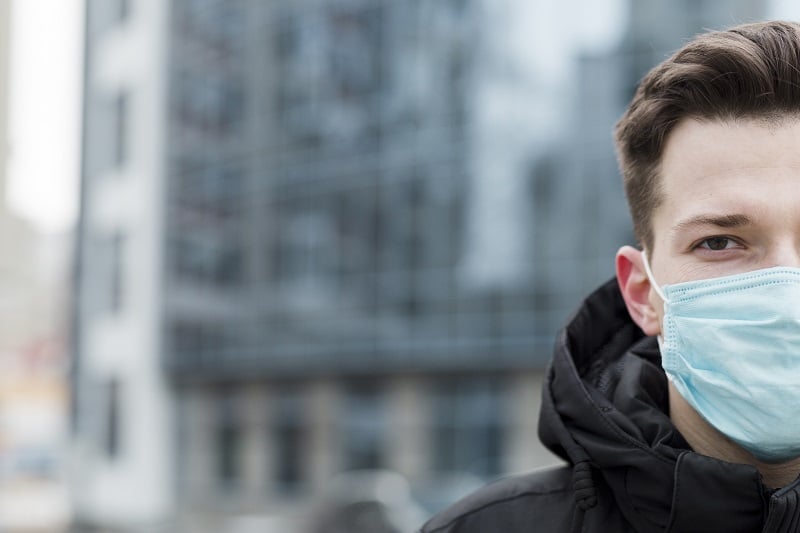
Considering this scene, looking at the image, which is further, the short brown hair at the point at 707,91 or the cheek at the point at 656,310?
the cheek at the point at 656,310

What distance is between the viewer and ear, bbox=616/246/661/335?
2.24 m

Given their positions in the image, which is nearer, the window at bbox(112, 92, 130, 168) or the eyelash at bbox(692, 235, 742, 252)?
the eyelash at bbox(692, 235, 742, 252)

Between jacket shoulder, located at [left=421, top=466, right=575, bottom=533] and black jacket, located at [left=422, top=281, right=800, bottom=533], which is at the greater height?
black jacket, located at [left=422, top=281, right=800, bottom=533]

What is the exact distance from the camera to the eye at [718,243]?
205 cm

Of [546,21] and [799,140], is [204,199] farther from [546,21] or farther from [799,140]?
[799,140]

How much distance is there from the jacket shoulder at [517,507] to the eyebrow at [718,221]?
0.58m

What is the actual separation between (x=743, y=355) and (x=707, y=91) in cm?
51

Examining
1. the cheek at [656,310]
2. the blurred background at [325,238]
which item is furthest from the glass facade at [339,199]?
the cheek at [656,310]

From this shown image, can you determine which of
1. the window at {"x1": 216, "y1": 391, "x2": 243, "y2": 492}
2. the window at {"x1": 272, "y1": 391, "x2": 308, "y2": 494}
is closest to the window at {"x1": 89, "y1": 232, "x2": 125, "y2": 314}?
the window at {"x1": 216, "y1": 391, "x2": 243, "y2": 492}

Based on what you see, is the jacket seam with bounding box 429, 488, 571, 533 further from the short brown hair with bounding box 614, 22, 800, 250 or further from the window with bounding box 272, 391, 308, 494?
the window with bounding box 272, 391, 308, 494

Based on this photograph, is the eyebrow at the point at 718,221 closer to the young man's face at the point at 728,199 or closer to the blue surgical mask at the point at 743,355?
the young man's face at the point at 728,199

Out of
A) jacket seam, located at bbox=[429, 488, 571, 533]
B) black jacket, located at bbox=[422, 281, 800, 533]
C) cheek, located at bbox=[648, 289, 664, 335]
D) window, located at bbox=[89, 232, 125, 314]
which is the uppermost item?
cheek, located at bbox=[648, 289, 664, 335]

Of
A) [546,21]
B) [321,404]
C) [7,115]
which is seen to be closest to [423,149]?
[546,21]

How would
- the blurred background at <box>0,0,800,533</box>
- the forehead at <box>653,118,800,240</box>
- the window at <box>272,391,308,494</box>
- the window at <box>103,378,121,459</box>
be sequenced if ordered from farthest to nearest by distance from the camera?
the window at <box>103,378,121,459</box> < the window at <box>272,391,308,494</box> < the blurred background at <box>0,0,800,533</box> < the forehead at <box>653,118,800,240</box>
